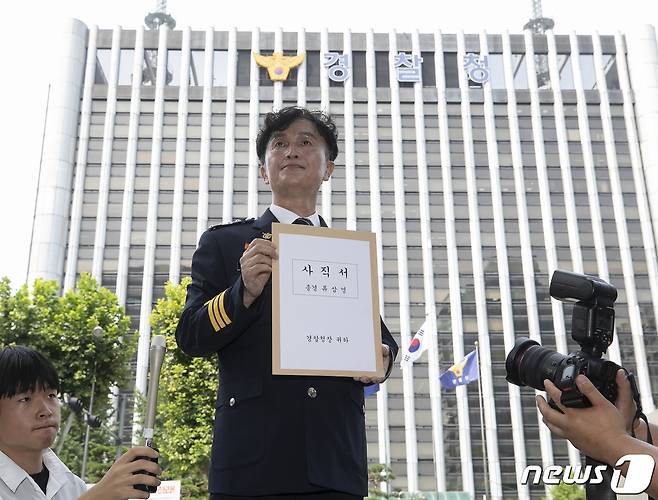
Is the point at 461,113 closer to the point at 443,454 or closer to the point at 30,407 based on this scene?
the point at 443,454

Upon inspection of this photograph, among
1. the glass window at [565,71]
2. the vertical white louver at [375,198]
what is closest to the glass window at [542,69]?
the glass window at [565,71]

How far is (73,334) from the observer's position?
1978 cm

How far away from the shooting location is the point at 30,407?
126 inches

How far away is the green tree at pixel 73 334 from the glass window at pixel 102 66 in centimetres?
3184

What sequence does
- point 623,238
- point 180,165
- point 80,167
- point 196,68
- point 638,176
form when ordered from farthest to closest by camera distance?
point 196,68 → point 638,176 → point 180,165 → point 80,167 → point 623,238

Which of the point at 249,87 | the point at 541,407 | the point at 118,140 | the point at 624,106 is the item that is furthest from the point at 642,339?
the point at 541,407

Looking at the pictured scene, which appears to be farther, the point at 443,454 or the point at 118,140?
the point at 118,140

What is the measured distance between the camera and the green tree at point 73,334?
19.4 meters

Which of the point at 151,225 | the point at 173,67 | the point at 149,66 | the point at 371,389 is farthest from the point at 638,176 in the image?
the point at 371,389

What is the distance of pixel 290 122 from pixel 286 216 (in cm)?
51

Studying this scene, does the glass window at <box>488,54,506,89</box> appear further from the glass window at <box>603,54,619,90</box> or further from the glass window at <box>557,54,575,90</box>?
the glass window at <box>603,54,619,90</box>

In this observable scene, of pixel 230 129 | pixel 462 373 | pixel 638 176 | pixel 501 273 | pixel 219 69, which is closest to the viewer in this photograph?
pixel 462 373

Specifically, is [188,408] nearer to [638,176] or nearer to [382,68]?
[382,68]

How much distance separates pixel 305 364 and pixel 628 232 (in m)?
48.7
